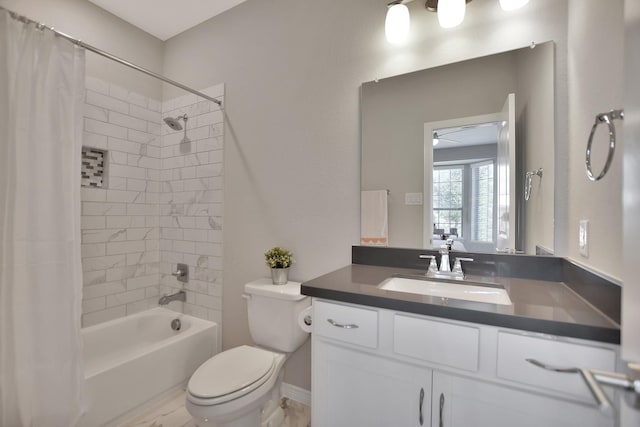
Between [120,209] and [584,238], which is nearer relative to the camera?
[584,238]

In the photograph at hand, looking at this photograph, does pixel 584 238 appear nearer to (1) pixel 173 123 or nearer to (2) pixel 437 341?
(2) pixel 437 341

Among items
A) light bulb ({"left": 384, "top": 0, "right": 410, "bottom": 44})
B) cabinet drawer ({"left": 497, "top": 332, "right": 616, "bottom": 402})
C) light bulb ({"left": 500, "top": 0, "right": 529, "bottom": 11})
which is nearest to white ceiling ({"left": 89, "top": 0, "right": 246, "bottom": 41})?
light bulb ({"left": 384, "top": 0, "right": 410, "bottom": 44})

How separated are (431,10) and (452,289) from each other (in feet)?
4.41

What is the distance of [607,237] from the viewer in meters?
0.85

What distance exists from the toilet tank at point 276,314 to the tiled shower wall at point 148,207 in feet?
1.99

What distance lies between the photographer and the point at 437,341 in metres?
0.89

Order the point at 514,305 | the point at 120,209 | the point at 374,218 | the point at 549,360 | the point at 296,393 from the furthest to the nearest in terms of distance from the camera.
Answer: the point at 120,209
the point at 296,393
the point at 374,218
the point at 514,305
the point at 549,360

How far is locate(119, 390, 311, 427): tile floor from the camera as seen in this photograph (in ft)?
5.48

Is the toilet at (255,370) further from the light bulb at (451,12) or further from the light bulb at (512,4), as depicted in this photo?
the light bulb at (512,4)

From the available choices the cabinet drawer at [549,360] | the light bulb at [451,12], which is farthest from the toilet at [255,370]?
the light bulb at [451,12]

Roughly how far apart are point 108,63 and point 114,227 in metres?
1.27

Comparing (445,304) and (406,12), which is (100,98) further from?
(445,304)

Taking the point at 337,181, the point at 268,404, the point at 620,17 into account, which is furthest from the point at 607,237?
the point at 268,404

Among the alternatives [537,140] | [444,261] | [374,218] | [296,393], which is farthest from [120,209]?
[537,140]
